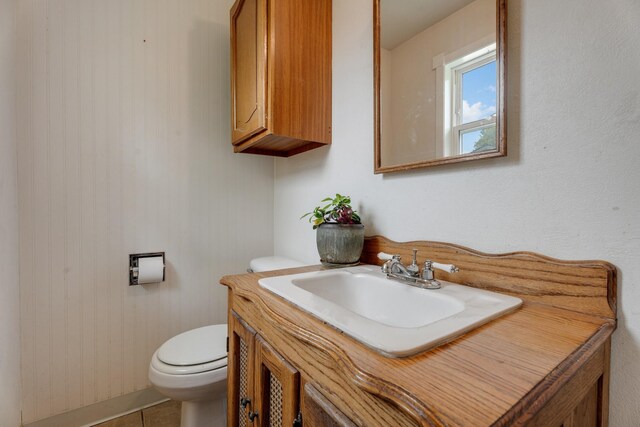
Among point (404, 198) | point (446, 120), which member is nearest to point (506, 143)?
point (446, 120)

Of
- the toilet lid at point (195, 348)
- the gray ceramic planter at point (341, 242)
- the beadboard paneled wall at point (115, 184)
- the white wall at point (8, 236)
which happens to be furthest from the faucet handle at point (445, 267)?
the white wall at point (8, 236)

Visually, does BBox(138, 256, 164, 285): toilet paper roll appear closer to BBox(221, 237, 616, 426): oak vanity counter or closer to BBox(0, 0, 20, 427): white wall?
BBox(0, 0, 20, 427): white wall

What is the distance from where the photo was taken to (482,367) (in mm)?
381

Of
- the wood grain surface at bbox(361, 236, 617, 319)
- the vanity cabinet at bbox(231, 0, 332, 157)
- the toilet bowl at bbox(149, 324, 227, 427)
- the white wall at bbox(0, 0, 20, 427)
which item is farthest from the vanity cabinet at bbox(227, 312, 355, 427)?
the white wall at bbox(0, 0, 20, 427)

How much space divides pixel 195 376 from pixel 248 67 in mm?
1369

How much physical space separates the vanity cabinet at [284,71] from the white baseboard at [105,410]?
4.67 feet

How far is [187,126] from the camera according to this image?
158cm

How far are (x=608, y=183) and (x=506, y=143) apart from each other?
0.22 metres

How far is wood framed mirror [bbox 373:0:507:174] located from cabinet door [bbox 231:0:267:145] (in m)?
0.49

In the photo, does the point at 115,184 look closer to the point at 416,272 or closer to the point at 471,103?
the point at 416,272

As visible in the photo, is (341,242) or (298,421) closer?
(298,421)

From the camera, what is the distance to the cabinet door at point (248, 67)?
124 cm

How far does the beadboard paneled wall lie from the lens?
1.25m

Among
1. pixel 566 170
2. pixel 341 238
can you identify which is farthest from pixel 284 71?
pixel 566 170
